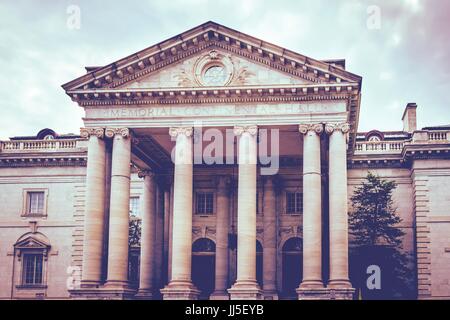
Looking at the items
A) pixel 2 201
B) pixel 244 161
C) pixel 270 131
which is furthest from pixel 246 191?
pixel 2 201

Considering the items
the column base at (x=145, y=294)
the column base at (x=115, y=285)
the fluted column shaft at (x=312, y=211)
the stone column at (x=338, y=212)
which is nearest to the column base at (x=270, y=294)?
the column base at (x=145, y=294)

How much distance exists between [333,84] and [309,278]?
12546 mm

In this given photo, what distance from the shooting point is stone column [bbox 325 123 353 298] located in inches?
1843

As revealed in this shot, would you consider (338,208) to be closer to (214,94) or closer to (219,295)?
(214,94)

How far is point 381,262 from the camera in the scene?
192ft

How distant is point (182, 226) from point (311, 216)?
330 inches

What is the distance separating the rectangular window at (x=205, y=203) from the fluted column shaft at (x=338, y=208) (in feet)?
54.9

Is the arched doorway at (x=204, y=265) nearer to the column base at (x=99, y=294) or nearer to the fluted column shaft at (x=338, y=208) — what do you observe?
the column base at (x=99, y=294)

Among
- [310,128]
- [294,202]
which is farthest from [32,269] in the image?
[310,128]

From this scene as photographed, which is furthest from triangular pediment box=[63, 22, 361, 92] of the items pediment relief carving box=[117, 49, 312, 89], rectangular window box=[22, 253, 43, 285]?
rectangular window box=[22, 253, 43, 285]

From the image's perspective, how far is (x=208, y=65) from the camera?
166 feet

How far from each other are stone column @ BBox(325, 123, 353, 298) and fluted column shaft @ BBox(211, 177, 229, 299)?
12.6m
